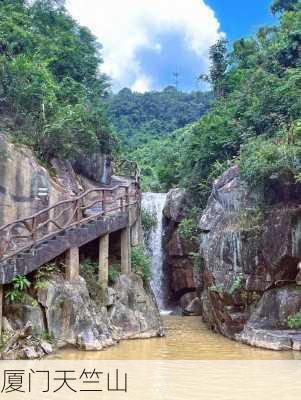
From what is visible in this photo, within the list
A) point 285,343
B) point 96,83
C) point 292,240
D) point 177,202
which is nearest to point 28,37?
point 96,83

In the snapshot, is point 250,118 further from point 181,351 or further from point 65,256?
point 181,351

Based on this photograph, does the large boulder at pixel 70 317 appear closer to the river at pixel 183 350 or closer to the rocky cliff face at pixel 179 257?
the river at pixel 183 350

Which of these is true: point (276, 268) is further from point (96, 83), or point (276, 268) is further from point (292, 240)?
point (96, 83)

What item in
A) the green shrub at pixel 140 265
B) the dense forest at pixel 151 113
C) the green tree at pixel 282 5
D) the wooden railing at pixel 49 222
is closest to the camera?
the wooden railing at pixel 49 222

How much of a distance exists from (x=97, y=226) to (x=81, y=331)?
2938 mm

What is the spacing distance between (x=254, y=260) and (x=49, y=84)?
30.9 feet

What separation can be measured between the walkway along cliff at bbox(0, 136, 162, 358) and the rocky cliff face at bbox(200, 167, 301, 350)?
7.02ft

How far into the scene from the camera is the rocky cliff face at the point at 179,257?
21047 mm

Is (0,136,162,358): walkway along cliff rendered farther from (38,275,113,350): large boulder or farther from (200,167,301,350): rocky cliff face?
(200,167,301,350): rocky cliff face

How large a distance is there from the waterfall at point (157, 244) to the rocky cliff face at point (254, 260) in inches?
277

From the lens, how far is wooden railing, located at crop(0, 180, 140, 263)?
10.5 m

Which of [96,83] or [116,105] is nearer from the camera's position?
[96,83]

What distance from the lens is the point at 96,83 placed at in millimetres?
24828

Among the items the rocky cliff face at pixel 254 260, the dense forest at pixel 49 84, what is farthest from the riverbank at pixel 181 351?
the dense forest at pixel 49 84
